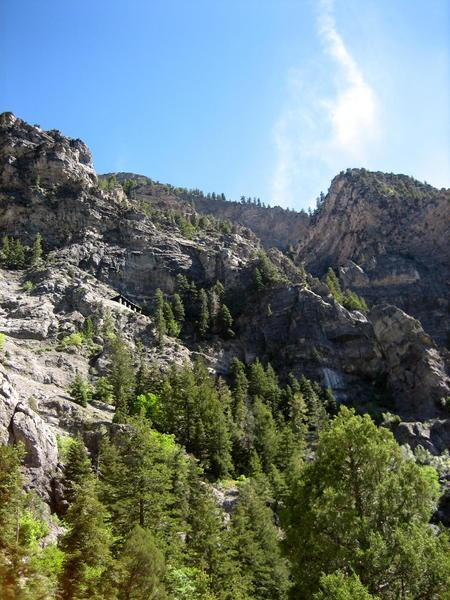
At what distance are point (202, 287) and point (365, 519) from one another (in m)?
80.5

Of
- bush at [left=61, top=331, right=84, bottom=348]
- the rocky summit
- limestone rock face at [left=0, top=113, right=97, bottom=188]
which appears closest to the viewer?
the rocky summit

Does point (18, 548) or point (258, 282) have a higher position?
point (258, 282)

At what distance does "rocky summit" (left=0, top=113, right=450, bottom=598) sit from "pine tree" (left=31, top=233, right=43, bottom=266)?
0.38m

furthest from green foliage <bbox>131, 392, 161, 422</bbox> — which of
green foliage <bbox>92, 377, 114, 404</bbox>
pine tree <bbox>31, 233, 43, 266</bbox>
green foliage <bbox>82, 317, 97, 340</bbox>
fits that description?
pine tree <bbox>31, 233, 43, 266</bbox>

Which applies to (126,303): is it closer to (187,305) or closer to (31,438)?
(187,305)

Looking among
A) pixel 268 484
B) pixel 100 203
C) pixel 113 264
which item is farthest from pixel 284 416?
pixel 100 203

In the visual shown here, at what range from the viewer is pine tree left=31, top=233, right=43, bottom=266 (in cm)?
8631

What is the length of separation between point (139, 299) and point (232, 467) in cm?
4593

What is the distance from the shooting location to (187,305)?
93.5m

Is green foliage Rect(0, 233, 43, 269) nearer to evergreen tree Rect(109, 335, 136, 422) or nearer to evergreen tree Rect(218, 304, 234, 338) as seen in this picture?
evergreen tree Rect(109, 335, 136, 422)

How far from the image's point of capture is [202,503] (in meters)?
32.3

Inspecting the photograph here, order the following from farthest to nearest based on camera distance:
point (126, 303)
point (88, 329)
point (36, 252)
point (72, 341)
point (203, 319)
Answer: point (203, 319), point (36, 252), point (126, 303), point (88, 329), point (72, 341)

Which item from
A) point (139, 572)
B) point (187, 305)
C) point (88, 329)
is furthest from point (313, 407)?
point (139, 572)

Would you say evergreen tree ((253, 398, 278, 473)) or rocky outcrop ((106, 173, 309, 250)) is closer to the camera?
evergreen tree ((253, 398, 278, 473))
